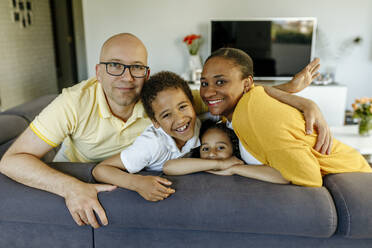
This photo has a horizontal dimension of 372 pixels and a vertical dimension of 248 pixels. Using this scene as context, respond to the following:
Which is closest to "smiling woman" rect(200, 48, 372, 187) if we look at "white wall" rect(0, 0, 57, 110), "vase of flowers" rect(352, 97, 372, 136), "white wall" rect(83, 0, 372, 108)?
"vase of flowers" rect(352, 97, 372, 136)

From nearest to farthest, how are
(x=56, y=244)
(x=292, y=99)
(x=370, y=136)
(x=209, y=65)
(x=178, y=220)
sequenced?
(x=178, y=220)
(x=56, y=244)
(x=292, y=99)
(x=209, y=65)
(x=370, y=136)

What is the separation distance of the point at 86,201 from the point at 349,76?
424cm

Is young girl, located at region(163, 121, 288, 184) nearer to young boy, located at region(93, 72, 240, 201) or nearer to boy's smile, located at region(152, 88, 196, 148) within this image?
young boy, located at region(93, 72, 240, 201)

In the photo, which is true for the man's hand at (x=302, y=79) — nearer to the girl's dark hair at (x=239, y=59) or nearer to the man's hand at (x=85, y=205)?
the girl's dark hair at (x=239, y=59)

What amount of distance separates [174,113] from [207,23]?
327cm

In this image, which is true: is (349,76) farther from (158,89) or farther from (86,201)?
(86,201)

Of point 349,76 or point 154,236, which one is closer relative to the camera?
point 154,236

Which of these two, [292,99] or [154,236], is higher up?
[292,99]

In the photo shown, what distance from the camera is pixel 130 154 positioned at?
1260 millimetres

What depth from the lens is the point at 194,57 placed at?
4316mm

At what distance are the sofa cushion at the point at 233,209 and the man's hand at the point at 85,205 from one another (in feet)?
0.08

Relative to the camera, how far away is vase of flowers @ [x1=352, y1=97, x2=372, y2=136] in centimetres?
270

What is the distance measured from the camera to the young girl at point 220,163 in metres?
1.14

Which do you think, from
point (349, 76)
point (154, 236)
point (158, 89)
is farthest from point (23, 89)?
point (349, 76)
